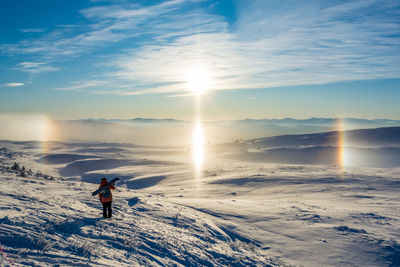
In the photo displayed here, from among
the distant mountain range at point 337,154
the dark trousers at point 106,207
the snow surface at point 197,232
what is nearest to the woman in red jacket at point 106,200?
the dark trousers at point 106,207

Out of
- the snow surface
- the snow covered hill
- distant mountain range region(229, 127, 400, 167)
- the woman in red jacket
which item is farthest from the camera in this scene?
distant mountain range region(229, 127, 400, 167)

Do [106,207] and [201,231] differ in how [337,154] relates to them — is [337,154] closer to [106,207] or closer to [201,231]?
[201,231]

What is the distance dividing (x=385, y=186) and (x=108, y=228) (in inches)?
573

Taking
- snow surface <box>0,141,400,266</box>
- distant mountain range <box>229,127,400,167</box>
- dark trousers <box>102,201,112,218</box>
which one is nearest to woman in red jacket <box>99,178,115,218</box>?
dark trousers <box>102,201,112,218</box>

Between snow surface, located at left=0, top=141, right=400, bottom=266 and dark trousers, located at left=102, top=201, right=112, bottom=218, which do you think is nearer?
snow surface, located at left=0, top=141, right=400, bottom=266

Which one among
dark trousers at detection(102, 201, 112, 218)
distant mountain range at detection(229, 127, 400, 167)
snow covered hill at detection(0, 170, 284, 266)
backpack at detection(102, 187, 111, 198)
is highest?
distant mountain range at detection(229, 127, 400, 167)

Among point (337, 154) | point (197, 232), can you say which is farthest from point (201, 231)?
point (337, 154)

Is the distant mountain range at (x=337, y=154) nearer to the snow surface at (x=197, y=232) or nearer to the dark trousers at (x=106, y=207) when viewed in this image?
the snow surface at (x=197, y=232)

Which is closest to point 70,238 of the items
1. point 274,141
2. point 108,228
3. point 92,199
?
point 108,228

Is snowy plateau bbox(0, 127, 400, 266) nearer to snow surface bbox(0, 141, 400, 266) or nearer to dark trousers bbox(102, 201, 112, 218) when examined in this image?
snow surface bbox(0, 141, 400, 266)

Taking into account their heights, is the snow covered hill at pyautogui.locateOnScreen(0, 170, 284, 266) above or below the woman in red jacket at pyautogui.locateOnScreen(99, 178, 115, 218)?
below

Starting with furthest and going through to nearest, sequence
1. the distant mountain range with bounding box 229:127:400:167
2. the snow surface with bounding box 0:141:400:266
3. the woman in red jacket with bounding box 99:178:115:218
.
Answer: the distant mountain range with bounding box 229:127:400:167, the woman in red jacket with bounding box 99:178:115:218, the snow surface with bounding box 0:141:400:266

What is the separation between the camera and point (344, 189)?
49.2ft

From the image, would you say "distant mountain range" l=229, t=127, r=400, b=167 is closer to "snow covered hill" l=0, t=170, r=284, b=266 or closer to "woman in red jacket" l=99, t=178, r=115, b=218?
"snow covered hill" l=0, t=170, r=284, b=266
